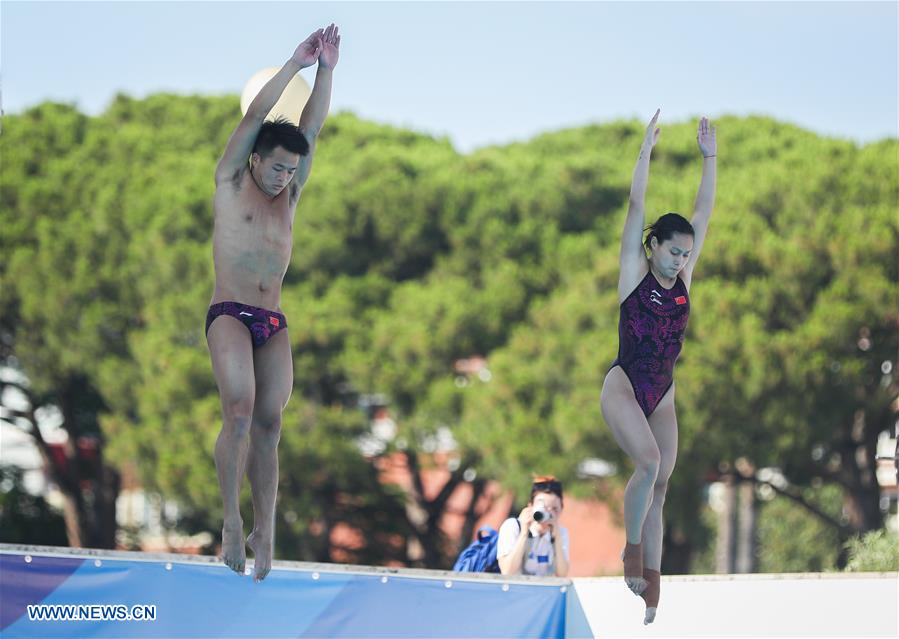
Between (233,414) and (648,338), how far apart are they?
224 centimetres

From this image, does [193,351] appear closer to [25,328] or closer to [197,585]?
[25,328]

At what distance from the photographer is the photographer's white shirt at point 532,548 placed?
9.48 metres

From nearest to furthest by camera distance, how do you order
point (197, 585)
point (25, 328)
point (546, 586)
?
point (197, 585) < point (546, 586) < point (25, 328)

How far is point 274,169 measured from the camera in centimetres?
701

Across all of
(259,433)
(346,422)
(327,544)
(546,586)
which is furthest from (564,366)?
(259,433)

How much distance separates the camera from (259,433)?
23.4ft

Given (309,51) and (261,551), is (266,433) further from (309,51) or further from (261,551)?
(309,51)

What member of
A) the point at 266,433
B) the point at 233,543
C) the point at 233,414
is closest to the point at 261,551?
the point at 233,543

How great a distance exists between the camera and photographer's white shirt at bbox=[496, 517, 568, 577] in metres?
9.48

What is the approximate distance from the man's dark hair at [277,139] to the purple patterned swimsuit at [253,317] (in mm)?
778

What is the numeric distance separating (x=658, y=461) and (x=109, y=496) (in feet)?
75.2
